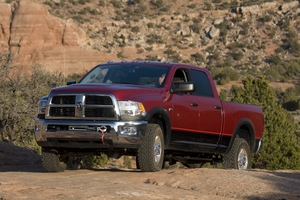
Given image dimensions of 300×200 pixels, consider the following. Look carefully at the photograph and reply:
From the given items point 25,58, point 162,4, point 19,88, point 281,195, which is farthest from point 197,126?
point 162,4

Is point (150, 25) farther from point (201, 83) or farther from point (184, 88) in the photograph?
point (184, 88)

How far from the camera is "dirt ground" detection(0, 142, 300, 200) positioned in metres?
8.87

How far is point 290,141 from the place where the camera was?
2820 centimetres

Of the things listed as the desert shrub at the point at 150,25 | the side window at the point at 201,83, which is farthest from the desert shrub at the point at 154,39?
the side window at the point at 201,83

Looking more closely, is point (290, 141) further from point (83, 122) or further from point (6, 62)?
point (83, 122)

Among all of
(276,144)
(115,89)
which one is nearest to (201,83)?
(115,89)

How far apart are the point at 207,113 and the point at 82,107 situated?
8.37ft

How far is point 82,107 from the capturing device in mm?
11234

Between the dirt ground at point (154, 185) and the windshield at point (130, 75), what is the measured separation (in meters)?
1.64

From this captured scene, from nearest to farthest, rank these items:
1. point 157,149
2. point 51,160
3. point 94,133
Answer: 1. point 94,133
2. point 157,149
3. point 51,160

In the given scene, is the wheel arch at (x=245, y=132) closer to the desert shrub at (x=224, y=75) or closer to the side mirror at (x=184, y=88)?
the side mirror at (x=184, y=88)

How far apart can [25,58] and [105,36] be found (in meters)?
13.7

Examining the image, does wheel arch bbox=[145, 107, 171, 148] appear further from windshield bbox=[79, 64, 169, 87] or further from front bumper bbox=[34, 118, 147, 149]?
windshield bbox=[79, 64, 169, 87]

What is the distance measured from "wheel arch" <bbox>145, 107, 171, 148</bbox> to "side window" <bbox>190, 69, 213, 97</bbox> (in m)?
1.25
